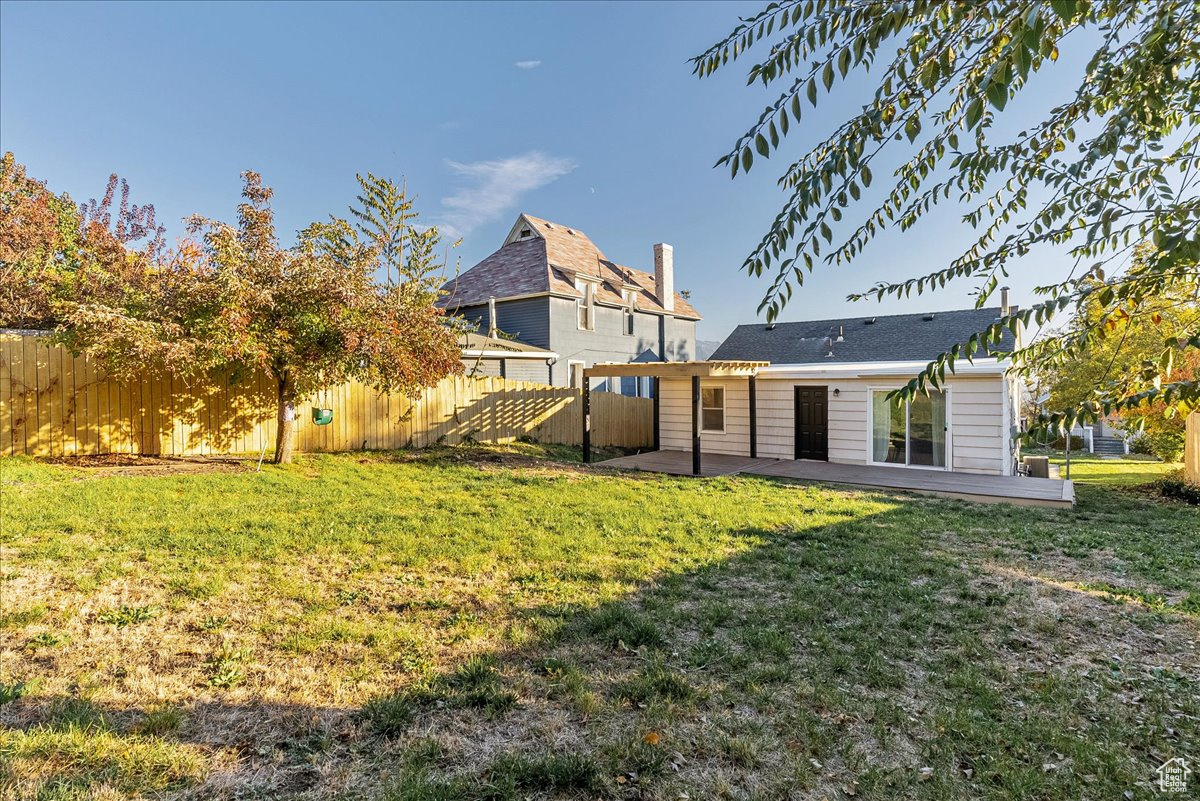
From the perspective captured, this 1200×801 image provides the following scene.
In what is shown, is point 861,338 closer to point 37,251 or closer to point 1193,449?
point 1193,449

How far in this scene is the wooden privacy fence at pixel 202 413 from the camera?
8.41 meters

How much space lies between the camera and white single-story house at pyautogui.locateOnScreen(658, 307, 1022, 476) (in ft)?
36.0

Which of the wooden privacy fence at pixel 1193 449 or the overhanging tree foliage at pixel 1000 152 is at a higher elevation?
the overhanging tree foliage at pixel 1000 152

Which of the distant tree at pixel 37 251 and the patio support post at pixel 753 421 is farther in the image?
the patio support post at pixel 753 421

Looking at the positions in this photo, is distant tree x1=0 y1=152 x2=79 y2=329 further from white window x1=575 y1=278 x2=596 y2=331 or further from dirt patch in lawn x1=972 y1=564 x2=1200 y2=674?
dirt patch in lawn x1=972 y1=564 x2=1200 y2=674

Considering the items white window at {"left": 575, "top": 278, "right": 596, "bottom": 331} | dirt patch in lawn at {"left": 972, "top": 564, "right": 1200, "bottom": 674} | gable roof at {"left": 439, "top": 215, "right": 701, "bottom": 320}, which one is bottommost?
dirt patch in lawn at {"left": 972, "top": 564, "right": 1200, "bottom": 674}

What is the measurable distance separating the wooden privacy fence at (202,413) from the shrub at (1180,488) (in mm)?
12648

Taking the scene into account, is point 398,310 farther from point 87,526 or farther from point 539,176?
point 539,176

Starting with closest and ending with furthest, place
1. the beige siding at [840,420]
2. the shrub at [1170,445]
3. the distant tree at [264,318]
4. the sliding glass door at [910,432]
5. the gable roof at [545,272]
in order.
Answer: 1. the distant tree at [264,318]
2. the beige siding at [840,420]
3. the sliding glass door at [910,432]
4. the shrub at [1170,445]
5. the gable roof at [545,272]

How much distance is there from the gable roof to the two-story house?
0.15 feet

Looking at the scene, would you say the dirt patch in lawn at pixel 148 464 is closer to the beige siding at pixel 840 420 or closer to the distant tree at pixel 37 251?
the distant tree at pixel 37 251

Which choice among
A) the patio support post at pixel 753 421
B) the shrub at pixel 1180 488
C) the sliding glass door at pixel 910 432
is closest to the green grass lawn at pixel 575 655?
the shrub at pixel 1180 488

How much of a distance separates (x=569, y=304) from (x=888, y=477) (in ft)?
38.7

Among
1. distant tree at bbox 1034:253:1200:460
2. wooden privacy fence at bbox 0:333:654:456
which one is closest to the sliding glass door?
wooden privacy fence at bbox 0:333:654:456
